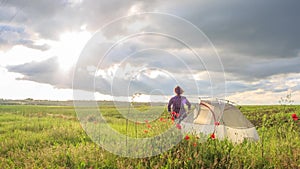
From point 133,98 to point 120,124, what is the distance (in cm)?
331

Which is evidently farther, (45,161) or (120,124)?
(120,124)

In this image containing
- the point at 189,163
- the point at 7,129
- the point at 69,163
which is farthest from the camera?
the point at 7,129

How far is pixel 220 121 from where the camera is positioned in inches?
375

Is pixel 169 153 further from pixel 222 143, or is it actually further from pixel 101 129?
pixel 101 129

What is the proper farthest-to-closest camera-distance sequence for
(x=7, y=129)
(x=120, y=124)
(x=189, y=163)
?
(x=7, y=129), (x=120, y=124), (x=189, y=163)

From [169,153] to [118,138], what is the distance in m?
1.97

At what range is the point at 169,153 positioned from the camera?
653 cm

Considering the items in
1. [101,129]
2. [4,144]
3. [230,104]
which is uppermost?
[230,104]

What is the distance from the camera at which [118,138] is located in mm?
8086

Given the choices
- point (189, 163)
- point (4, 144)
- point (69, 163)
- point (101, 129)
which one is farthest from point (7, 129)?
point (189, 163)

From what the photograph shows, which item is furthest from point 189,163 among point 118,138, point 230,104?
point 230,104

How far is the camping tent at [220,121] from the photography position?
369 inches

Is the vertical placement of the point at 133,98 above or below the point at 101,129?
above

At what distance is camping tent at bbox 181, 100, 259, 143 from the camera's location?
9.38 meters
